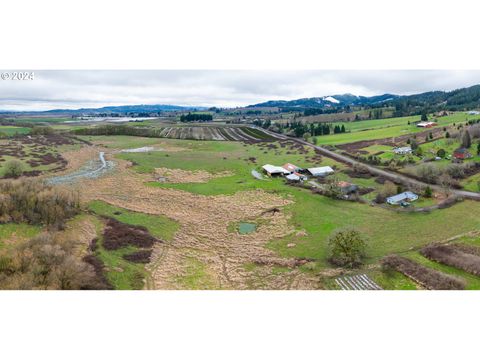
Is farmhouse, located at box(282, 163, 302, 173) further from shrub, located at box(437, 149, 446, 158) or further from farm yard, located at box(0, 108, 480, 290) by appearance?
shrub, located at box(437, 149, 446, 158)

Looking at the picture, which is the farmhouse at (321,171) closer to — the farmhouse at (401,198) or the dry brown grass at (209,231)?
the dry brown grass at (209,231)

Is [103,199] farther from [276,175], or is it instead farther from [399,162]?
[399,162]

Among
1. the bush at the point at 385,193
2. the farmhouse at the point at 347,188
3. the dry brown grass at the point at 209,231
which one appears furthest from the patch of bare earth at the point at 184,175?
the bush at the point at 385,193

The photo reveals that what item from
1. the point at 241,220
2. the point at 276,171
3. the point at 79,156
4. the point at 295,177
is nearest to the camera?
the point at 241,220

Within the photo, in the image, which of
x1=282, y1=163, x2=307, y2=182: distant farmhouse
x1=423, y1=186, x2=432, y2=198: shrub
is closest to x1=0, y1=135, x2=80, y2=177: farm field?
x1=282, y1=163, x2=307, y2=182: distant farmhouse

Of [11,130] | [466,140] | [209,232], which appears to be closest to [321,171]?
[466,140]

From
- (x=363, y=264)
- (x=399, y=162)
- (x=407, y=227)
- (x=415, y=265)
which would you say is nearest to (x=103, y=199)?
(x=363, y=264)

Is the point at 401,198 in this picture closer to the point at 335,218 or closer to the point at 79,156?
the point at 335,218
